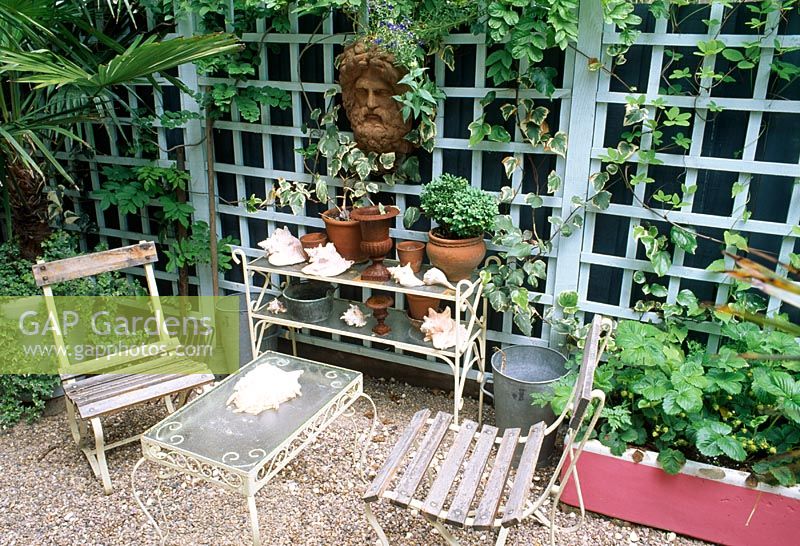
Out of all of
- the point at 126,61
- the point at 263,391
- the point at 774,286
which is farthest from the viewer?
the point at 126,61

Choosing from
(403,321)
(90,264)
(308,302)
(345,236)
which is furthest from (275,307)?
(90,264)

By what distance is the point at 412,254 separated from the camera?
10.2 feet

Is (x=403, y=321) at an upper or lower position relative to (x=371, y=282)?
lower

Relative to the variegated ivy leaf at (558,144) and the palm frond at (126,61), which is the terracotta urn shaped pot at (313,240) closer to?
the palm frond at (126,61)

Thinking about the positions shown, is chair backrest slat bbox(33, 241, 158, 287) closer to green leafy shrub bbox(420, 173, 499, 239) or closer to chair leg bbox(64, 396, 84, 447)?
chair leg bbox(64, 396, 84, 447)

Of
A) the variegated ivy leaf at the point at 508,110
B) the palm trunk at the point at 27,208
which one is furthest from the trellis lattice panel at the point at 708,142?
the palm trunk at the point at 27,208

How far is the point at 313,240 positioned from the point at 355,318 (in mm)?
443

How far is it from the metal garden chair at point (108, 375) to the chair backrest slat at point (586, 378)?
5.47 ft

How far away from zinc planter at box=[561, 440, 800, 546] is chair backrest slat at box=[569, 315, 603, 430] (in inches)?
19.9

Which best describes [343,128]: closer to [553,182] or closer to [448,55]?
[448,55]

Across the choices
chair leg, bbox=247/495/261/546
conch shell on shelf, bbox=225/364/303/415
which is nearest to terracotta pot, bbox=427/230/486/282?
conch shell on shelf, bbox=225/364/303/415

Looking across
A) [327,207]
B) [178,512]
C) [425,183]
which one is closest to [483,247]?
[425,183]

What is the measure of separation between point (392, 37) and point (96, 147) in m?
2.26

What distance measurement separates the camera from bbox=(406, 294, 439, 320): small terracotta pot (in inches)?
121
